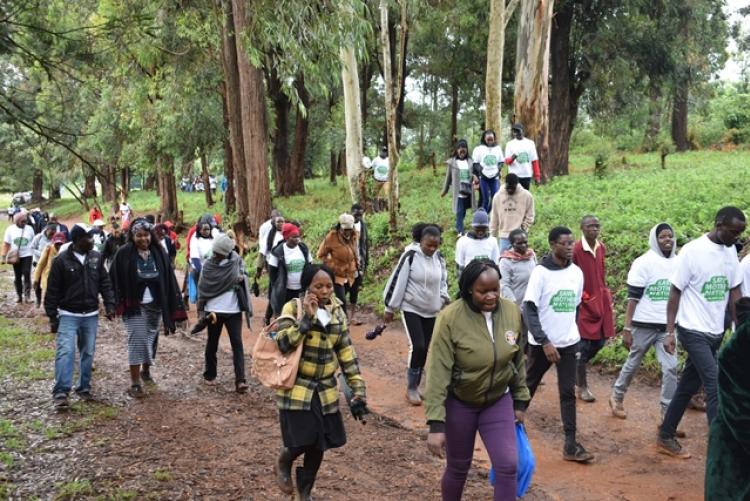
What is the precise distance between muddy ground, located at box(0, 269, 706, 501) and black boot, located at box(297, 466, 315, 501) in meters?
0.33

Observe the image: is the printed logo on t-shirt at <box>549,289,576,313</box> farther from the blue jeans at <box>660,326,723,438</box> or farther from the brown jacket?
the brown jacket

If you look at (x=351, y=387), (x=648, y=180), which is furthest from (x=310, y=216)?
(x=351, y=387)

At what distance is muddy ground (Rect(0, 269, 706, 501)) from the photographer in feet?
17.2

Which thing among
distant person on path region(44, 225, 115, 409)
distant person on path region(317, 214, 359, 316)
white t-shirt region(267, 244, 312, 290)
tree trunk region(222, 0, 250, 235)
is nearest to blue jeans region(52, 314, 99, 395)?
distant person on path region(44, 225, 115, 409)

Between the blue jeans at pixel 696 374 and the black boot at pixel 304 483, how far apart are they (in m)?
3.09

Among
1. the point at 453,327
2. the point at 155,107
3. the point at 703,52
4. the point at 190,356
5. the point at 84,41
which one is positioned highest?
the point at 703,52

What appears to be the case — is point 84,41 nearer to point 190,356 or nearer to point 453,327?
point 453,327

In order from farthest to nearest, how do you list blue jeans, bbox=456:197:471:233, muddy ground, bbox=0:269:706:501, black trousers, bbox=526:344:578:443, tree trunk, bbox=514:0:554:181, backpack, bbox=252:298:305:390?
tree trunk, bbox=514:0:554:181, blue jeans, bbox=456:197:471:233, black trousers, bbox=526:344:578:443, muddy ground, bbox=0:269:706:501, backpack, bbox=252:298:305:390

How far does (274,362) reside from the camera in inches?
179

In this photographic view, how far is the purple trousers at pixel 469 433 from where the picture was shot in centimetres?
412

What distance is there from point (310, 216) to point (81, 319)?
44.4 feet

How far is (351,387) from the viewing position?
185 inches

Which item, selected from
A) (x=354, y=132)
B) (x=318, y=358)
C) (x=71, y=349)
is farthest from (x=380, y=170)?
(x=318, y=358)

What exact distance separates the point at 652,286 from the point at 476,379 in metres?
3.15
